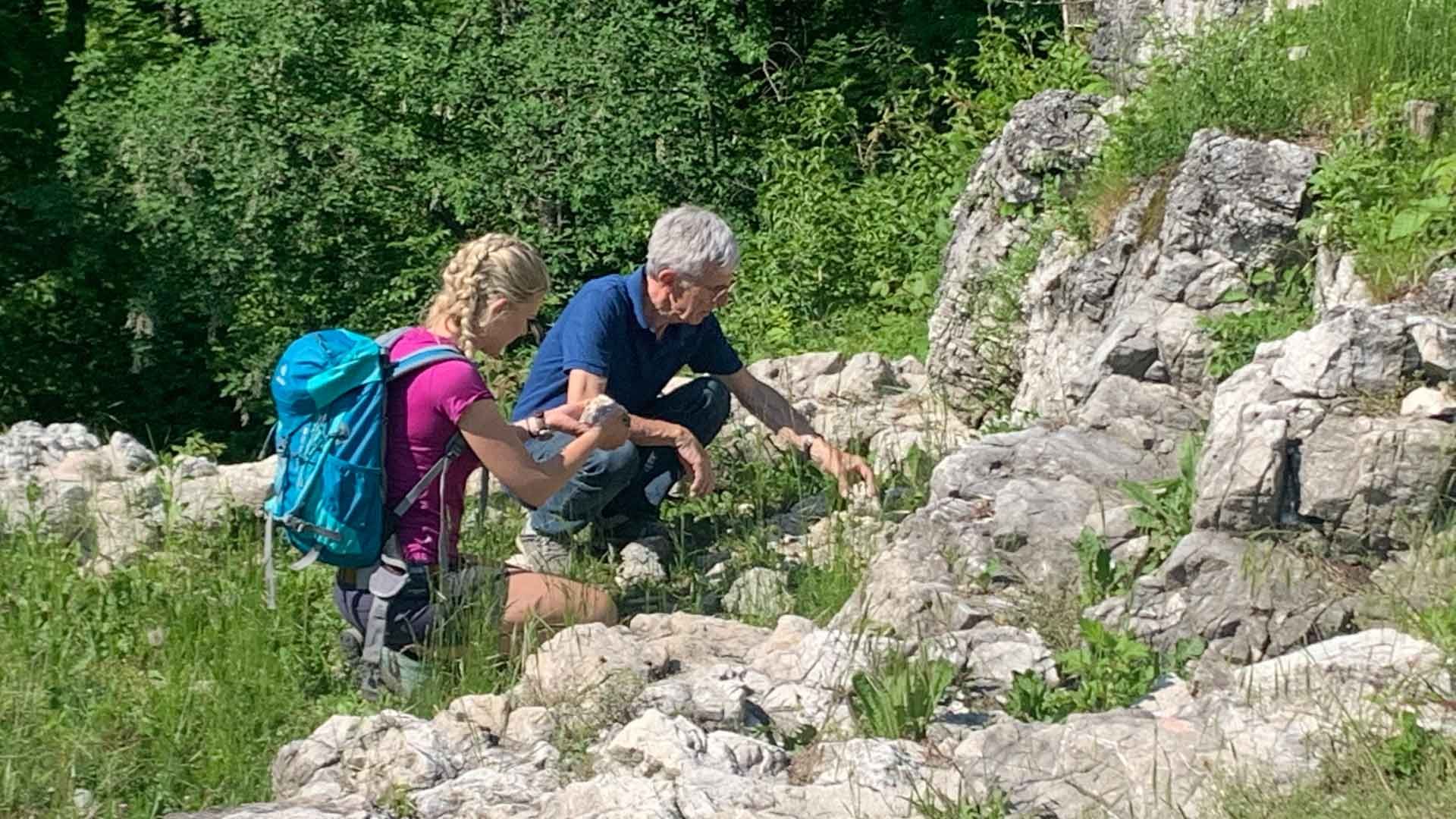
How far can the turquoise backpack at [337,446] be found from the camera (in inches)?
204

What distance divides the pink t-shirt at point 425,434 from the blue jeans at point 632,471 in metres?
0.85

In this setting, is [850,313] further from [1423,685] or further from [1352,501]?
[1423,685]

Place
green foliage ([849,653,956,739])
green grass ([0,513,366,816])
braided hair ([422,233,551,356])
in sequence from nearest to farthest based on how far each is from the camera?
green foliage ([849,653,956,739]), green grass ([0,513,366,816]), braided hair ([422,233,551,356])

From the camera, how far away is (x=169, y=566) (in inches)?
253

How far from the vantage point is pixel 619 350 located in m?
6.42

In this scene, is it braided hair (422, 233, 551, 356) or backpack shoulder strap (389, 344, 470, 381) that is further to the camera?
braided hair (422, 233, 551, 356)

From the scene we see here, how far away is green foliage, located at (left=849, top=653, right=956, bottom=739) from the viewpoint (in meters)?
4.52

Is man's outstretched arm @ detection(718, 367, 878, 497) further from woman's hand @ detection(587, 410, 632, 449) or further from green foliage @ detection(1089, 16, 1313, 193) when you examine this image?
green foliage @ detection(1089, 16, 1313, 193)

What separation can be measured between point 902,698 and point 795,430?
223 centimetres

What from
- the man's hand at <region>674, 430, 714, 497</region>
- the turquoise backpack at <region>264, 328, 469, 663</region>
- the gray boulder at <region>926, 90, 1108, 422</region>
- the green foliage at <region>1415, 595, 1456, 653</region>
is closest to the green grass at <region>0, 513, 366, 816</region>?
the turquoise backpack at <region>264, 328, 469, 663</region>

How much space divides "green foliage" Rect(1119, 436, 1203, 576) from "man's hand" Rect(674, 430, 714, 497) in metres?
1.34

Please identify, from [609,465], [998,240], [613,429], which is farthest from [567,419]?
[998,240]

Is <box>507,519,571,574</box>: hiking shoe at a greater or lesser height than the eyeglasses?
lesser

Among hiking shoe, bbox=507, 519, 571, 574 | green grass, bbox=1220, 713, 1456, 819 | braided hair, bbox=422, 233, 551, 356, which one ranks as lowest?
hiking shoe, bbox=507, 519, 571, 574
